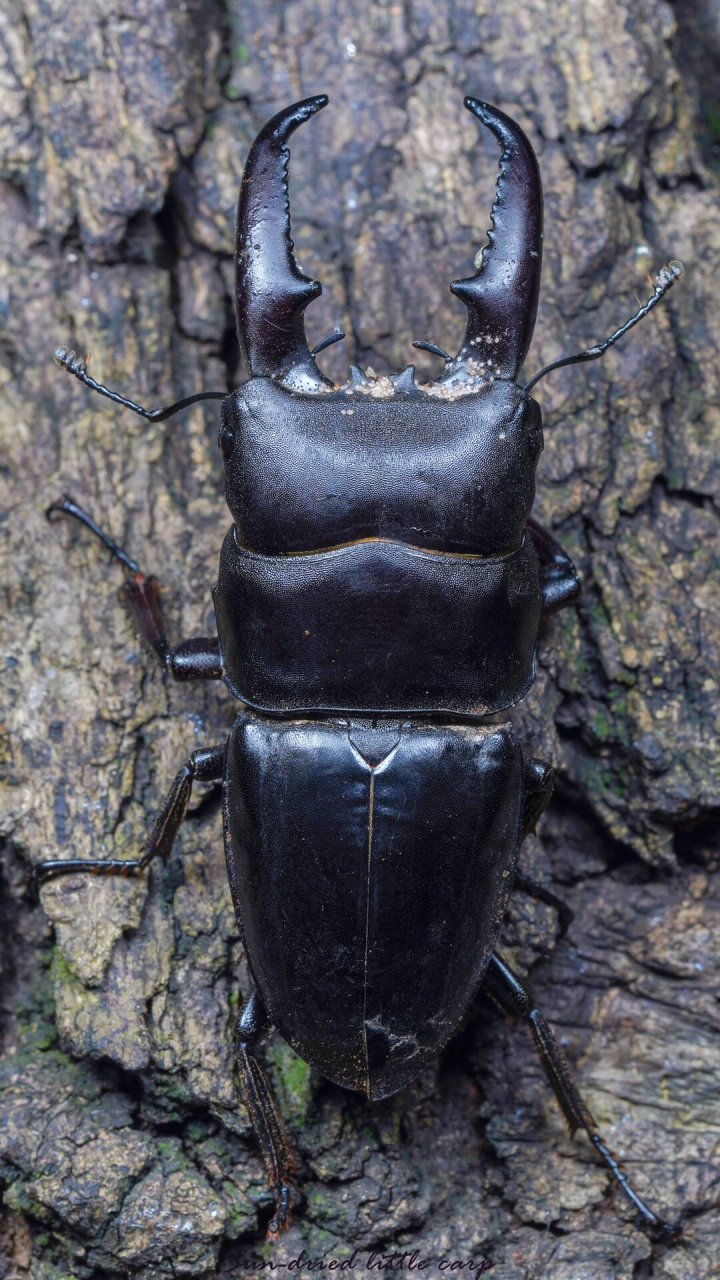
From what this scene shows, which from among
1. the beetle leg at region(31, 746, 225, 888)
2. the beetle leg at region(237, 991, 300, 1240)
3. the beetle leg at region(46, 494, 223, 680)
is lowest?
the beetle leg at region(237, 991, 300, 1240)

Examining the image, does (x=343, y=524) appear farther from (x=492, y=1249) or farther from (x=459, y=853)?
(x=492, y=1249)

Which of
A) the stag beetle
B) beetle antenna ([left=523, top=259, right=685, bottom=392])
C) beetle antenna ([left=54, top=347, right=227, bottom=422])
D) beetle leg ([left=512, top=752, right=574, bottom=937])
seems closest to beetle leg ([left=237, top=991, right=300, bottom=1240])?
the stag beetle

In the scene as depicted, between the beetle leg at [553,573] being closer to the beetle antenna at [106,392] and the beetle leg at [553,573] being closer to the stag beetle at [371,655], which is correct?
the stag beetle at [371,655]

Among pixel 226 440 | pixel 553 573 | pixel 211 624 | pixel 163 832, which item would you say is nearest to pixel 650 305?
pixel 553 573

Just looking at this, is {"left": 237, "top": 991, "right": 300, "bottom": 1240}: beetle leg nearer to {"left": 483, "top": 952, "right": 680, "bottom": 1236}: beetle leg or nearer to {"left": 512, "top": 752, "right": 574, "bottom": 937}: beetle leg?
{"left": 483, "top": 952, "right": 680, "bottom": 1236}: beetle leg

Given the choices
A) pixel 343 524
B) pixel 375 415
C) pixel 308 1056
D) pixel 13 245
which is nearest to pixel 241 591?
pixel 343 524

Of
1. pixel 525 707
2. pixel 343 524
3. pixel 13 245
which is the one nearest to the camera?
pixel 343 524

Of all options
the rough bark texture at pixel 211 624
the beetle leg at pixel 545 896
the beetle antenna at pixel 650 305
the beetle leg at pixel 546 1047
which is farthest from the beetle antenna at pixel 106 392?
the beetle leg at pixel 546 1047

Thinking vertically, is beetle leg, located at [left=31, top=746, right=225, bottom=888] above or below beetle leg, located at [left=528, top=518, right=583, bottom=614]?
below
